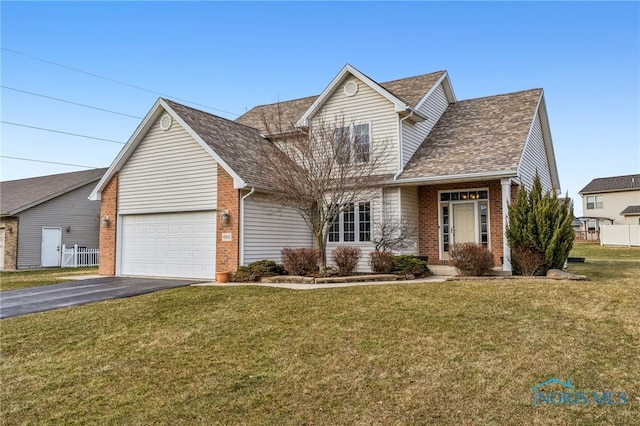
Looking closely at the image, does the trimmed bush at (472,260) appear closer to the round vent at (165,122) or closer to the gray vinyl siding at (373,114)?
the gray vinyl siding at (373,114)

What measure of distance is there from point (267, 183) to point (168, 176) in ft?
12.6

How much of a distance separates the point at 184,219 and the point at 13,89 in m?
16.5

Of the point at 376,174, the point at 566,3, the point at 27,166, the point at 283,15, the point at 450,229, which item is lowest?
the point at 450,229

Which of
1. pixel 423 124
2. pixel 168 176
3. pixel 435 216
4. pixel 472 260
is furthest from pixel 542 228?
pixel 168 176

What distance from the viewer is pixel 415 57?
2081cm

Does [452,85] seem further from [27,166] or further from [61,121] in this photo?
[27,166]

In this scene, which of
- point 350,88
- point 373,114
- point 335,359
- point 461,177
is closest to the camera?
point 335,359

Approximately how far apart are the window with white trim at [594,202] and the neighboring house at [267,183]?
3443cm

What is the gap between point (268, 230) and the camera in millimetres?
15023

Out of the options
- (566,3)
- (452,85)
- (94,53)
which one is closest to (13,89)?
(94,53)

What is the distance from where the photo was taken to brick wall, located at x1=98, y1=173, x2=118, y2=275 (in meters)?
16.4

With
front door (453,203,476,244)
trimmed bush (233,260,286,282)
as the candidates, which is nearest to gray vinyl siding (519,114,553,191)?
front door (453,203,476,244)

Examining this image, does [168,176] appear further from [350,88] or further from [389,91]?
[389,91]

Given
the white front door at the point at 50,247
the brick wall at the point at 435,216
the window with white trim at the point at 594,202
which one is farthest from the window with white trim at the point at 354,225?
the window with white trim at the point at 594,202
